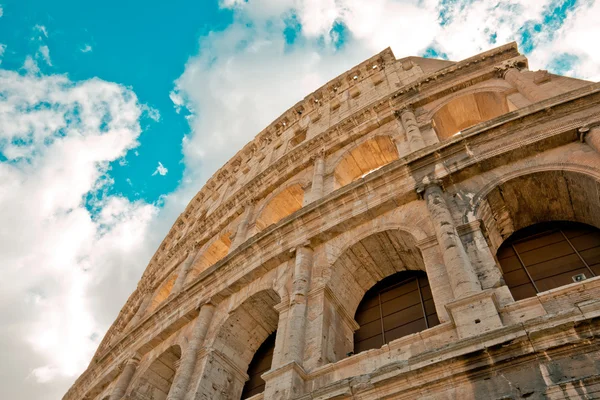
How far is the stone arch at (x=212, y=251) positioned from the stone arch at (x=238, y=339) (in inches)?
200

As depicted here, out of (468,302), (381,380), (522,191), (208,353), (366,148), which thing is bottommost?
(381,380)

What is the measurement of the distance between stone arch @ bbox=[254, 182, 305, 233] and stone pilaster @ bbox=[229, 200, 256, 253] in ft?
0.98

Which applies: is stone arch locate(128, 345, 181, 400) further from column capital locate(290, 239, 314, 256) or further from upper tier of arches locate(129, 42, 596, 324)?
column capital locate(290, 239, 314, 256)

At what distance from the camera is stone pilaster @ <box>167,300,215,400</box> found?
818 centimetres

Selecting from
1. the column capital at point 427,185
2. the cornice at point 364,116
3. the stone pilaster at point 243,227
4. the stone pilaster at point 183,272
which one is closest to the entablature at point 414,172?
the column capital at point 427,185

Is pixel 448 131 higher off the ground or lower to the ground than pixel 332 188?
higher

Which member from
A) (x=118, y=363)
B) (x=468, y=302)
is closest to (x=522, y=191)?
(x=468, y=302)

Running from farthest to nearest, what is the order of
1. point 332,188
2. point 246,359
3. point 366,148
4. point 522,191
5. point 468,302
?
point 366,148, point 332,188, point 246,359, point 522,191, point 468,302

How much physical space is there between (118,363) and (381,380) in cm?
916

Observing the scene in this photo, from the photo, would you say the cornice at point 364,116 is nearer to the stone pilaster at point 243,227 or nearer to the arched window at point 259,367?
the stone pilaster at point 243,227

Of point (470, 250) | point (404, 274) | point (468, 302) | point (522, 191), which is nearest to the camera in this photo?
point (468, 302)

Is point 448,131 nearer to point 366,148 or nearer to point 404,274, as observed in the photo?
point 366,148

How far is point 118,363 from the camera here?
11.7 metres

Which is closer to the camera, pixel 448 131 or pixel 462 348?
pixel 462 348
